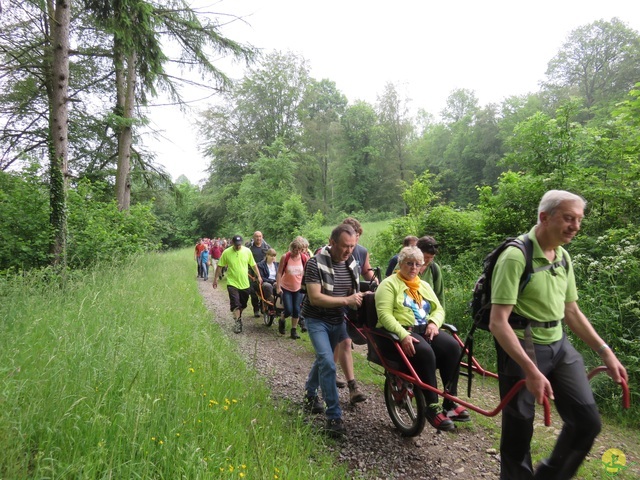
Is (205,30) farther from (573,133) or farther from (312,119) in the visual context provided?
(312,119)

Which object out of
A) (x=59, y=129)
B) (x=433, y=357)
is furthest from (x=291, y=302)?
(x=59, y=129)

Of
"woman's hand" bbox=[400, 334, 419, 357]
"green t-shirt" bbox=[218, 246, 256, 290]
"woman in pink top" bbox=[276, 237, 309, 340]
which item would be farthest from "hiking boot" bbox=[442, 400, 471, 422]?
"green t-shirt" bbox=[218, 246, 256, 290]

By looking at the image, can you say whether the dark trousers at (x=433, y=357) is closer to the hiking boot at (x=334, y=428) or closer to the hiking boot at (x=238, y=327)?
the hiking boot at (x=334, y=428)

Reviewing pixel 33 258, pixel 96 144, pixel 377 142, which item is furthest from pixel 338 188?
pixel 33 258

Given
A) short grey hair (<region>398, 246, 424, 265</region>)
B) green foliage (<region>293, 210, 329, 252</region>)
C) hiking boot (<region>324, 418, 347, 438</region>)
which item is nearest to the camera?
hiking boot (<region>324, 418, 347, 438</region>)

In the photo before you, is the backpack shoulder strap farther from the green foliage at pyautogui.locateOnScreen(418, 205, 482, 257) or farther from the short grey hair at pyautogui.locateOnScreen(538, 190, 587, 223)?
the green foliage at pyautogui.locateOnScreen(418, 205, 482, 257)

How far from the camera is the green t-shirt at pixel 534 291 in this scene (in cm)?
223

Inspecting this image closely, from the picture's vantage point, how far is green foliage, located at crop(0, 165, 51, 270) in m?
7.09

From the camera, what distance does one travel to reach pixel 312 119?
37219 mm

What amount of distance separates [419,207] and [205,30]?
294 inches

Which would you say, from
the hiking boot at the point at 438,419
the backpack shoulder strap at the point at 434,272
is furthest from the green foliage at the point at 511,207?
the hiking boot at the point at 438,419

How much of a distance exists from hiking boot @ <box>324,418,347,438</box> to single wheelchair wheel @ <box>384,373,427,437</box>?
1.96 feet

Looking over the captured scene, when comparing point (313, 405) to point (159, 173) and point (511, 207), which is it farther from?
point (159, 173)

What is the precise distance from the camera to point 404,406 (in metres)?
3.65
